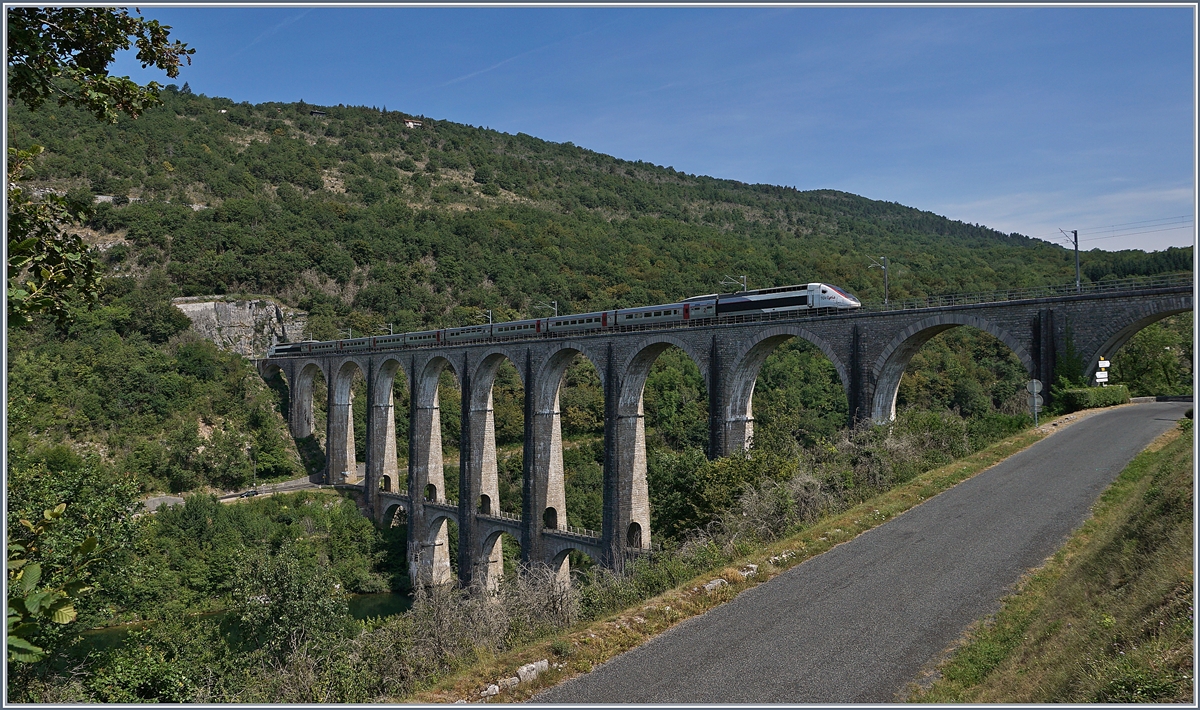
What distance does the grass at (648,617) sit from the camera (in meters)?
10.0

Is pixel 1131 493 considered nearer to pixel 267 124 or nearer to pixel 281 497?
pixel 281 497

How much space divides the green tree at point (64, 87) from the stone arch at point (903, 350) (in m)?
23.1

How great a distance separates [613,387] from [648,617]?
23.3 metres

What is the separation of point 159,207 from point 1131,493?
309ft

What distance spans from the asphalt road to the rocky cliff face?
2766 inches

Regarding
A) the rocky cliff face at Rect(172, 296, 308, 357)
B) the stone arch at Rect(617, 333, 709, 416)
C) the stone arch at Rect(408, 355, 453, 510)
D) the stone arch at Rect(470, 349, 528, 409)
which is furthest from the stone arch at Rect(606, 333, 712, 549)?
the rocky cliff face at Rect(172, 296, 308, 357)

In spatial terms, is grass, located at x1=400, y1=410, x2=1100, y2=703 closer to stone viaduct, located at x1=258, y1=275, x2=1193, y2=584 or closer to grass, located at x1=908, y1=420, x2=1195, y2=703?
grass, located at x1=908, y1=420, x2=1195, y2=703

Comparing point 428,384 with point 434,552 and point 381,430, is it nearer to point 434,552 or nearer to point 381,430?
point 381,430

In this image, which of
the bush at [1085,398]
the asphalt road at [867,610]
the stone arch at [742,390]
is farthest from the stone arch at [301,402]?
the asphalt road at [867,610]

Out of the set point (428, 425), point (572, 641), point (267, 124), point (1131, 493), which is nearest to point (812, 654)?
point (572, 641)

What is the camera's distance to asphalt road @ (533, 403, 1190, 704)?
9.23m

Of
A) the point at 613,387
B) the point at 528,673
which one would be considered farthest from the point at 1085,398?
the point at 528,673

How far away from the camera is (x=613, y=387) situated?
114 ft

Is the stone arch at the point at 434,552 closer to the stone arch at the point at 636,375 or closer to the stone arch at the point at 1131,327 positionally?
the stone arch at the point at 636,375
